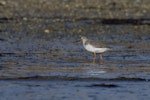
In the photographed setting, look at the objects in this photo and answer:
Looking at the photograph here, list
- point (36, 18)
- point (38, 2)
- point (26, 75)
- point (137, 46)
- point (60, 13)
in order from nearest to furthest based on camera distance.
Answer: point (26, 75) < point (137, 46) < point (36, 18) < point (60, 13) < point (38, 2)

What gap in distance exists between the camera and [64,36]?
71.0ft

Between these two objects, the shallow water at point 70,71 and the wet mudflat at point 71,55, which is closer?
the shallow water at point 70,71

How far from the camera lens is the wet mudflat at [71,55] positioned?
12.3 meters

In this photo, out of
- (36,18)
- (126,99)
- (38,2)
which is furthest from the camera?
(38,2)

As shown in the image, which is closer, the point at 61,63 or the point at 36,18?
the point at 61,63

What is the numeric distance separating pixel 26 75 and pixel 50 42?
637cm

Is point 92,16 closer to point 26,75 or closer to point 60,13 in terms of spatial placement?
point 60,13

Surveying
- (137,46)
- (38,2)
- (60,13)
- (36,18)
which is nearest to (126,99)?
(137,46)

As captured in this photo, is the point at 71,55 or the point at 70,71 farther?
the point at 71,55

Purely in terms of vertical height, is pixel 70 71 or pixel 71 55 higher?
pixel 71 55

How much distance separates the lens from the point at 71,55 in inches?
676

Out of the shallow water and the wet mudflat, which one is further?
the wet mudflat

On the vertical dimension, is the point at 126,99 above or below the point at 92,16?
below

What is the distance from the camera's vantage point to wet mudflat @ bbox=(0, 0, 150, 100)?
40.4 ft
